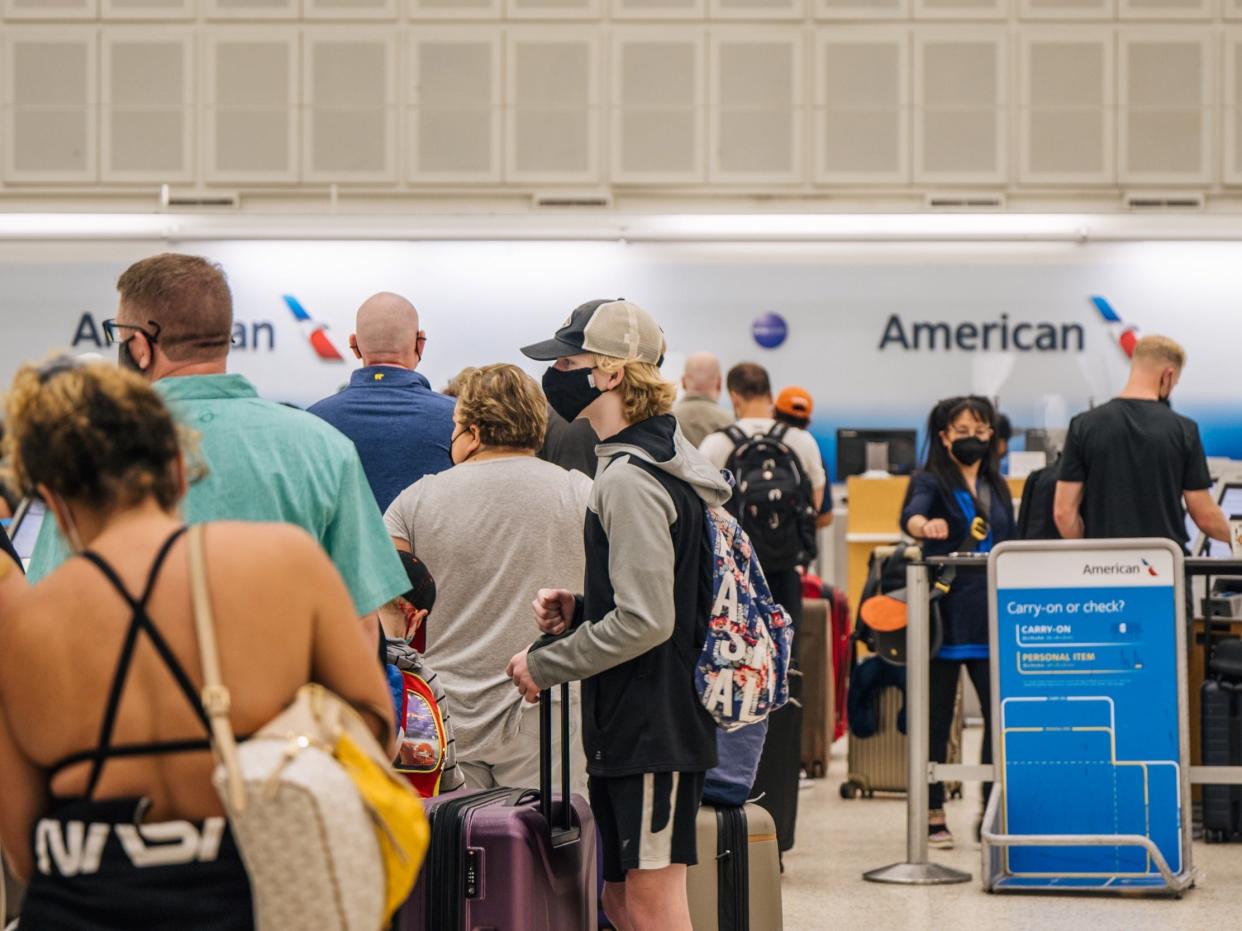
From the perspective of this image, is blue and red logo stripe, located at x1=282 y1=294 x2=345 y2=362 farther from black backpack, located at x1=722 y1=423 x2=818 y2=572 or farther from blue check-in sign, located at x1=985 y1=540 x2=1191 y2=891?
blue check-in sign, located at x1=985 y1=540 x2=1191 y2=891

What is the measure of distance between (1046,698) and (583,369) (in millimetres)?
2988

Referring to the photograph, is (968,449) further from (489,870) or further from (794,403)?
(489,870)

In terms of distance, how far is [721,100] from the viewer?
43.1 feet

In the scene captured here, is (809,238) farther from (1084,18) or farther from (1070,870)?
(1070,870)

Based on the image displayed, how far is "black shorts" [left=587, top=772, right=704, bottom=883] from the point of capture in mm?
3602

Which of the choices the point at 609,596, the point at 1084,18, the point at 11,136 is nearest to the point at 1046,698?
the point at 609,596

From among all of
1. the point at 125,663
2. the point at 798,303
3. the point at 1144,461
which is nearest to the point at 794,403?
the point at 1144,461

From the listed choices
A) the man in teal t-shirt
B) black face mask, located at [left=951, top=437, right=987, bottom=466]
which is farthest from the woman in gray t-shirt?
black face mask, located at [left=951, top=437, right=987, bottom=466]

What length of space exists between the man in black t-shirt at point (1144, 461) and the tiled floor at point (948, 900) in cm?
122

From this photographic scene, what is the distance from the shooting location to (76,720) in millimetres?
2170

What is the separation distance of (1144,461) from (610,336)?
3.84 m

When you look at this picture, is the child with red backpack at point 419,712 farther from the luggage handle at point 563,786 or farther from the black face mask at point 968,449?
the black face mask at point 968,449

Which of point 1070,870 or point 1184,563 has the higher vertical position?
point 1184,563

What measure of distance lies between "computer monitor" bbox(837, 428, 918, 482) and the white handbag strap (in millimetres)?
10273
